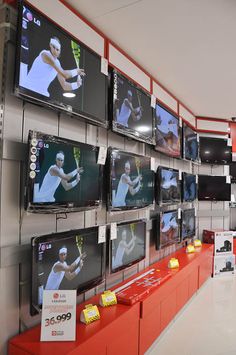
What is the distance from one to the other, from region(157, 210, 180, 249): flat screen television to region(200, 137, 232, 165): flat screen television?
1864 millimetres

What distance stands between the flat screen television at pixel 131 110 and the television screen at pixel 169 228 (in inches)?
41.6

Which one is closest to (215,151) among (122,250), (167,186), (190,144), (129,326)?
(190,144)

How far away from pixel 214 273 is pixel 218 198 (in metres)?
1.38

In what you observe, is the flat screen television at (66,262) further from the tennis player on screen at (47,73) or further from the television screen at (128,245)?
the tennis player on screen at (47,73)

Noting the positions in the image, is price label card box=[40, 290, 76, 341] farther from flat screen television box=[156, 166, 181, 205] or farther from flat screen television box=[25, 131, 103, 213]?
flat screen television box=[156, 166, 181, 205]

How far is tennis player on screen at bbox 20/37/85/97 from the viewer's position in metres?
1.69

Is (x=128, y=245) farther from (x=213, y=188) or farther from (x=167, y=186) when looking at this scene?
(x=213, y=188)

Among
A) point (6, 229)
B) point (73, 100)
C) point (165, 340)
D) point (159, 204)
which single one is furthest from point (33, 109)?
point (165, 340)

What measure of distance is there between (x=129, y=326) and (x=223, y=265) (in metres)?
3.58

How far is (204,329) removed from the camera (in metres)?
3.13

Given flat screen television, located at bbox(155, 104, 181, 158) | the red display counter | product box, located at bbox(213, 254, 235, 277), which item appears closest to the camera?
the red display counter

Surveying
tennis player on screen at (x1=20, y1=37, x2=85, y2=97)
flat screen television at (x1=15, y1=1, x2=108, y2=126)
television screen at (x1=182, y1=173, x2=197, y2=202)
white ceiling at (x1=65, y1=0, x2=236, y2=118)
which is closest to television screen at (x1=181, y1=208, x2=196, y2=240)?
television screen at (x1=182, y1=173, x2=197, y2=202)

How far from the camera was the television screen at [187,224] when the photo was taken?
4.30 m

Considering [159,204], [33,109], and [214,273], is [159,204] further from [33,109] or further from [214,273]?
[214,273]
